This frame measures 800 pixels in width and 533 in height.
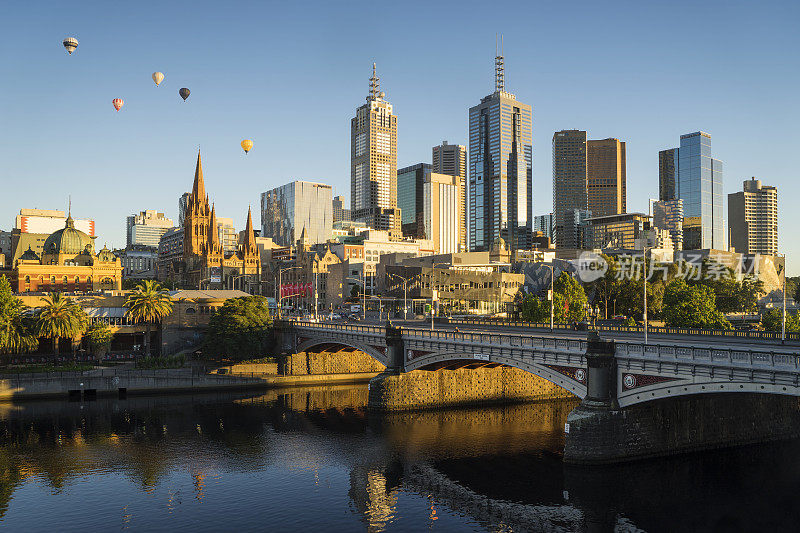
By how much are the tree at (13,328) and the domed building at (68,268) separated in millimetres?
68778

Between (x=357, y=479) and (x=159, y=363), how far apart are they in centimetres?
5636

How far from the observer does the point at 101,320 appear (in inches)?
4360

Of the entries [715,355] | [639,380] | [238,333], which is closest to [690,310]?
[639,380]

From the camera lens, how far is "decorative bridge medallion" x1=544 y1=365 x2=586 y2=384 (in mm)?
55319

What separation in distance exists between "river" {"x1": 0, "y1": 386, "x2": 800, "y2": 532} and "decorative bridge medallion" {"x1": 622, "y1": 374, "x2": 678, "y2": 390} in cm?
676

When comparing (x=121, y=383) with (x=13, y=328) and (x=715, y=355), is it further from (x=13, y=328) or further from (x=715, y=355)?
(x=715, y=355)

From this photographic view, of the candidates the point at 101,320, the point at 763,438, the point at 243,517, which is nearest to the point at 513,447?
the point at 763,438

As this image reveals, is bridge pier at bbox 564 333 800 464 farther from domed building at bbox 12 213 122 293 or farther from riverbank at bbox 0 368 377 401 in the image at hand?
domed building at bbox 12 213 122 293

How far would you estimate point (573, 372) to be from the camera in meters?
56.4

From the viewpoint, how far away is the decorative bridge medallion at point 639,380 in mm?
49094

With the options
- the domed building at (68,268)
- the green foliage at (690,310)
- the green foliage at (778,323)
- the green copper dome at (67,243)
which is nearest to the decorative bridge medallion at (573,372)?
the green foliage at (690,310)

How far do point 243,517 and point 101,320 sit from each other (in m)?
77.8

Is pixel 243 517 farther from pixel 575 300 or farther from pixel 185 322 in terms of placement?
pixel 575 300

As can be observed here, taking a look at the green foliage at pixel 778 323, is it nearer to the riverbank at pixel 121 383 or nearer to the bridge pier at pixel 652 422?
the bridge pier at pixel 652 422
